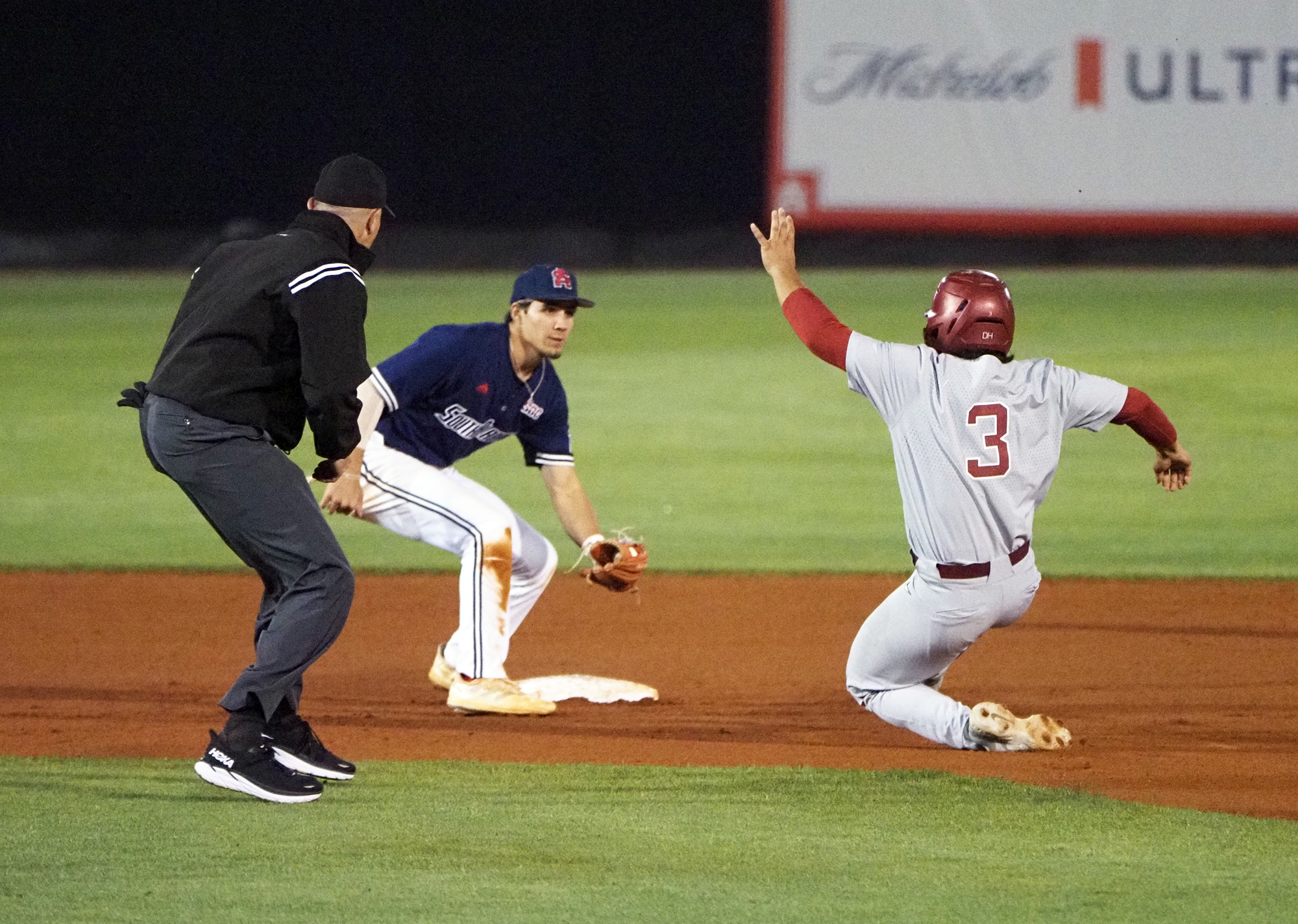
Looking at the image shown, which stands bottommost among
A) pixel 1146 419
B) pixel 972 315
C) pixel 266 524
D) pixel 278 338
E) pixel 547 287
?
pixel 266 524

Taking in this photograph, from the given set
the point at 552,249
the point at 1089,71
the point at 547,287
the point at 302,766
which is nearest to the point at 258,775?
the point at 302,766

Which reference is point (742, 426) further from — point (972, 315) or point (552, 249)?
point (972, 315)

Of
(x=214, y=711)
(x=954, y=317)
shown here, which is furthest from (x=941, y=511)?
(x=214, y=711)

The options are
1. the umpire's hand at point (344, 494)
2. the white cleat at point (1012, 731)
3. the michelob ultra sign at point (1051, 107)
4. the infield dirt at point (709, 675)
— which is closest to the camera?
the white cleat at point (1012, 731)

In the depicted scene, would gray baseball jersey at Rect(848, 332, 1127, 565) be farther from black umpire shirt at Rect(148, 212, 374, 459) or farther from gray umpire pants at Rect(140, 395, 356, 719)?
gray umpire pants at Rect(140, 395, 356, 719)

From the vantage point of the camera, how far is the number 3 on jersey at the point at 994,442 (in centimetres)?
475

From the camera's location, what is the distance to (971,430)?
4.75 m

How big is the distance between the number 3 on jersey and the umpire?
5.27 feet

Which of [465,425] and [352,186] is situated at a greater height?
[352,186]

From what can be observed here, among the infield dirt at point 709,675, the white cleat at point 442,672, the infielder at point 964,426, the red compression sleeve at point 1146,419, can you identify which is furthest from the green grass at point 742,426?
the infielder at point 964,426

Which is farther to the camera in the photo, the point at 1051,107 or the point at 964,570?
the point at 1051,107

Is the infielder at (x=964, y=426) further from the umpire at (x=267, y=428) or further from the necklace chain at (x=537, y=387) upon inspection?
the necklace chain at (x=537, y=387)

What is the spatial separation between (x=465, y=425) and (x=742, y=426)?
25.0ft

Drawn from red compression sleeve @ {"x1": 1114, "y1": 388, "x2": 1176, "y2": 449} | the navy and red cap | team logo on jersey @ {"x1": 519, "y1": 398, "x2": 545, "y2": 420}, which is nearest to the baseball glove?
team logo on jersey @ {"x1": 519, "y1": 398, "x2": 545, "y2": 420}
